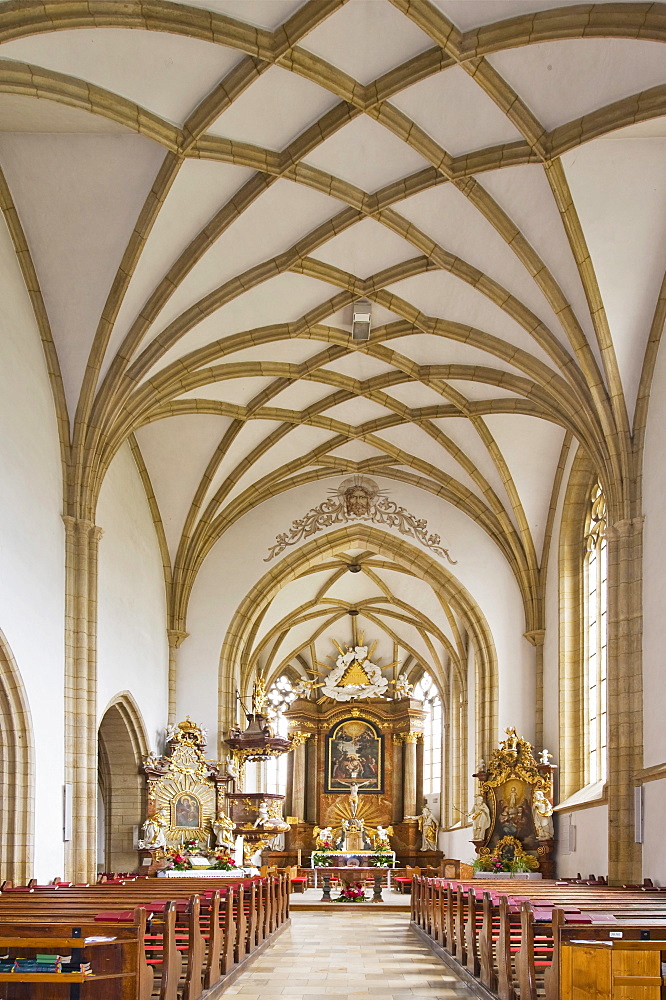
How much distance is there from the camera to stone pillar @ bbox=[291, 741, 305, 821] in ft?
121

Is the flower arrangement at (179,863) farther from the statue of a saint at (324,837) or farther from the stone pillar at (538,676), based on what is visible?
the statue of a saint at (324,837)

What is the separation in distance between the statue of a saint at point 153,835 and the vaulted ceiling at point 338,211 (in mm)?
6891

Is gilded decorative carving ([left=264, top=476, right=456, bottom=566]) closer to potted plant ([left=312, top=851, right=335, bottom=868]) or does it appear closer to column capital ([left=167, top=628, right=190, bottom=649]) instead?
column capital ([left=167, top=628, right=190, bottom=649])

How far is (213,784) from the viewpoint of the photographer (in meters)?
22.2

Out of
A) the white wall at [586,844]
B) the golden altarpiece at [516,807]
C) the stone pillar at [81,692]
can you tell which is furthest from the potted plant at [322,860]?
the stone pillar at [81,692]

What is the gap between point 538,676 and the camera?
22531 mm

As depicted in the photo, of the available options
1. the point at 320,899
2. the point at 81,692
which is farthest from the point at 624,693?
the point at 320,899

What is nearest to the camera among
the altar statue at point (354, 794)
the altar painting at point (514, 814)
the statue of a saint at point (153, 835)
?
the statue of a saint at point (153, 835)

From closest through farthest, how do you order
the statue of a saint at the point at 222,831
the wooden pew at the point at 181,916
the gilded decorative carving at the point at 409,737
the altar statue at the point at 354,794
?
the wooden pew at the point at 181,916 → the statue of a saint at the point at 222,831 → the altar statue at the point at 354,794 → the gilded decorative carving at the point at 409,737

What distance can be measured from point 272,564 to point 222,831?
562 centimetres

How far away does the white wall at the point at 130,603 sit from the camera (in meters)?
18.3

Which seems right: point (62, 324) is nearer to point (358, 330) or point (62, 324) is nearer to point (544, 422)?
point (358, 330)

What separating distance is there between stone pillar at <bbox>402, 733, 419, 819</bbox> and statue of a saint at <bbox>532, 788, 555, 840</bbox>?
53.6 ft

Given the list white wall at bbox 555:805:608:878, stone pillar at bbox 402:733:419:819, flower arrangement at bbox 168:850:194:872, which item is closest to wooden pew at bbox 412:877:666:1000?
white wall at bbox 555:805:608:878
